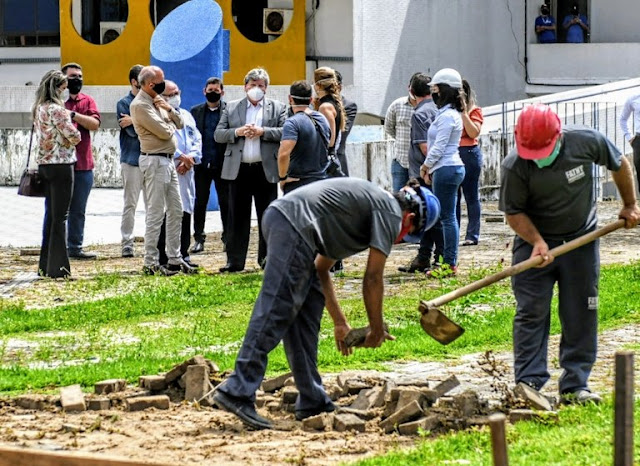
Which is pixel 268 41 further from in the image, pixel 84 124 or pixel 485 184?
pixel 84 124

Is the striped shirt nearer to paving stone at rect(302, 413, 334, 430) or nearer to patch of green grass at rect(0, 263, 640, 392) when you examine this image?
patch of green grass at rect(0, 263, 640, 392)

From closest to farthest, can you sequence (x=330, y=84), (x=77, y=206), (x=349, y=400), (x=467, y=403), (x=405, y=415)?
(x=405, y=415)
(x=467, y=403)
(x=349, y=400)
(x=330, y=84)
(x=77, y=206)

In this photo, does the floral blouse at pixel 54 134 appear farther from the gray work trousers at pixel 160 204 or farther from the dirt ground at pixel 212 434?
the dirt ground at pixel 212 434

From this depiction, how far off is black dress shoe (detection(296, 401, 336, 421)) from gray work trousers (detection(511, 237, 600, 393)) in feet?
3.53

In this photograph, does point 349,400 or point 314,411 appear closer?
point 314,411

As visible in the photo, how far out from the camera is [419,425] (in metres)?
7.45

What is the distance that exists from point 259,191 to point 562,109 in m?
11.5

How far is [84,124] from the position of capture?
15.0m

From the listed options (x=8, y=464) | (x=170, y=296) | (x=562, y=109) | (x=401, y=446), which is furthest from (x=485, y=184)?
(x=8, y=464)

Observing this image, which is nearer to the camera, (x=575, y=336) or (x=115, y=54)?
(x=575, y=336)

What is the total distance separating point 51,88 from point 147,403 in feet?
20.0

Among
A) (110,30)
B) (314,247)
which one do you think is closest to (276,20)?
(110,30)

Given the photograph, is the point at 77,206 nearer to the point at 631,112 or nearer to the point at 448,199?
the point at 448,199

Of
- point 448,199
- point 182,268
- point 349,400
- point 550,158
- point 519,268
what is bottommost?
point 182,268
